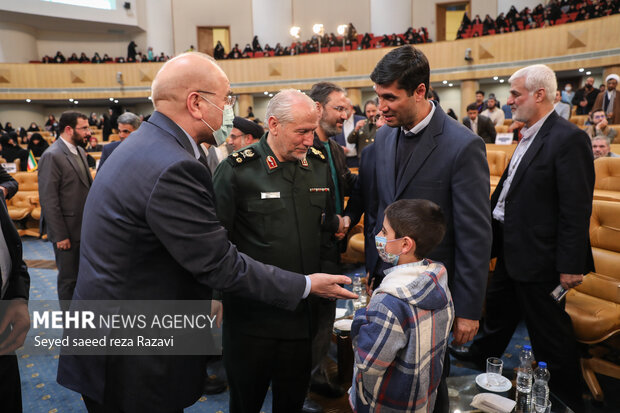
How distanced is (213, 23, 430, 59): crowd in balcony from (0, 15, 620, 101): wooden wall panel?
57 centimetres

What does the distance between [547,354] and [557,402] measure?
40 centimetres

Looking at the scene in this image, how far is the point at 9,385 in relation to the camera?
1753mm

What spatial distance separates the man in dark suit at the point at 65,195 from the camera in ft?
11.7

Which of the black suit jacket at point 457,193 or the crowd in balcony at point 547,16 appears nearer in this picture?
the black suit jacket at point 457,193

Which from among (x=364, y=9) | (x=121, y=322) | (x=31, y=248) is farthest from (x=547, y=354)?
(x=364, y=9)

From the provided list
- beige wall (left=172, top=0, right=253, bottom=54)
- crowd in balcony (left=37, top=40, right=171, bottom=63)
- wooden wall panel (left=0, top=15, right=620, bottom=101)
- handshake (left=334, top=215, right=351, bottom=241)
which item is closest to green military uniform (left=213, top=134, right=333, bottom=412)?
handshake (left=334, top=215, right=351, bottom=241)

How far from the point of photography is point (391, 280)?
1512 mm

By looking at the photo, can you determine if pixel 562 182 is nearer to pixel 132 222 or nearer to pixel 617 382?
pixel 617 382

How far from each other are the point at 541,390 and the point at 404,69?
5.42ft

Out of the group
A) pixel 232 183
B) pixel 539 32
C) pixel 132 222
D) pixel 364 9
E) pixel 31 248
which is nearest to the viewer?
pixel 132 222

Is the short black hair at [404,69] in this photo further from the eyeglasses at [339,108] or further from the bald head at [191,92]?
the eyeglasses at [339,108]

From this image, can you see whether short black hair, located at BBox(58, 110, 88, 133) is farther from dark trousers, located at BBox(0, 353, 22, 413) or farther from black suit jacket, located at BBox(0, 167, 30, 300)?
dark trousers, located at BBox(0, 353, 22, 413)

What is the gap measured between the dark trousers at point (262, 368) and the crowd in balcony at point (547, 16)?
14202 millimetres

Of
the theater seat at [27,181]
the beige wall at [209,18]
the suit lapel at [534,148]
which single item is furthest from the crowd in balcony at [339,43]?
the suit lapel at [534,148]
